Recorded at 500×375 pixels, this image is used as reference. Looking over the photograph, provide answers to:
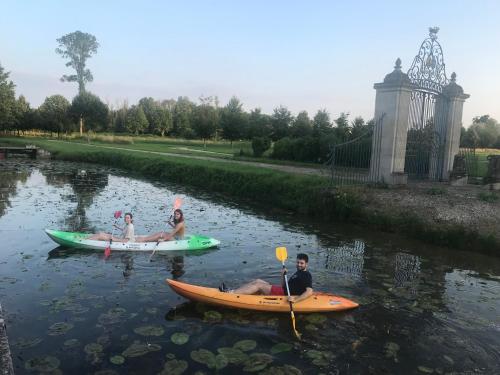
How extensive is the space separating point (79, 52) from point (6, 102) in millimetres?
23397

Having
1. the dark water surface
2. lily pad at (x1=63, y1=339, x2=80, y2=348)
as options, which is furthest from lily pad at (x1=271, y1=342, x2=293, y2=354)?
lily pad at (x1=63, y1=339, x2=80, y2=348)

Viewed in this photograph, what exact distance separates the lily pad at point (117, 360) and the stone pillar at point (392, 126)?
41.4 feet

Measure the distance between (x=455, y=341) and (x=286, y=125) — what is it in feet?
109

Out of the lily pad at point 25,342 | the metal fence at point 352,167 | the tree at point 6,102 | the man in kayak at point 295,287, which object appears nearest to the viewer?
the lily pad at point 25,342

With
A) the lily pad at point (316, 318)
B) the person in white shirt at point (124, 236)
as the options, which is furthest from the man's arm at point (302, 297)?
the person in white shirt at point (124, 236)

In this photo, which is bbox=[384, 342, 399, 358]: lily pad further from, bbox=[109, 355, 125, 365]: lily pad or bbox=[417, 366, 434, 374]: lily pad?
bbox=[109, 355, 125, 365]: lily pad

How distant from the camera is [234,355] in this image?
6.66 metres

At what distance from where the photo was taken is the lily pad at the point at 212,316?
7.93m

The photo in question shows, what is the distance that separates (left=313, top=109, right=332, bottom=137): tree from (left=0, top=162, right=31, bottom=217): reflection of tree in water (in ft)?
63.8

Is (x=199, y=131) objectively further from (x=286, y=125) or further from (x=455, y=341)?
(x=455, y=341)

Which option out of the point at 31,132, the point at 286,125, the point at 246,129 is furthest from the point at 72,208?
the point at 31,132

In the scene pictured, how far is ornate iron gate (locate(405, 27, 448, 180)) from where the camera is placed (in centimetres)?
1702

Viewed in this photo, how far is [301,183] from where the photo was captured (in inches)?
765

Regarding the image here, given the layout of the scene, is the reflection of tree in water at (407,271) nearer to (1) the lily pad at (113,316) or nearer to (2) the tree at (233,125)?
(1) the lily pad at (113,316)
